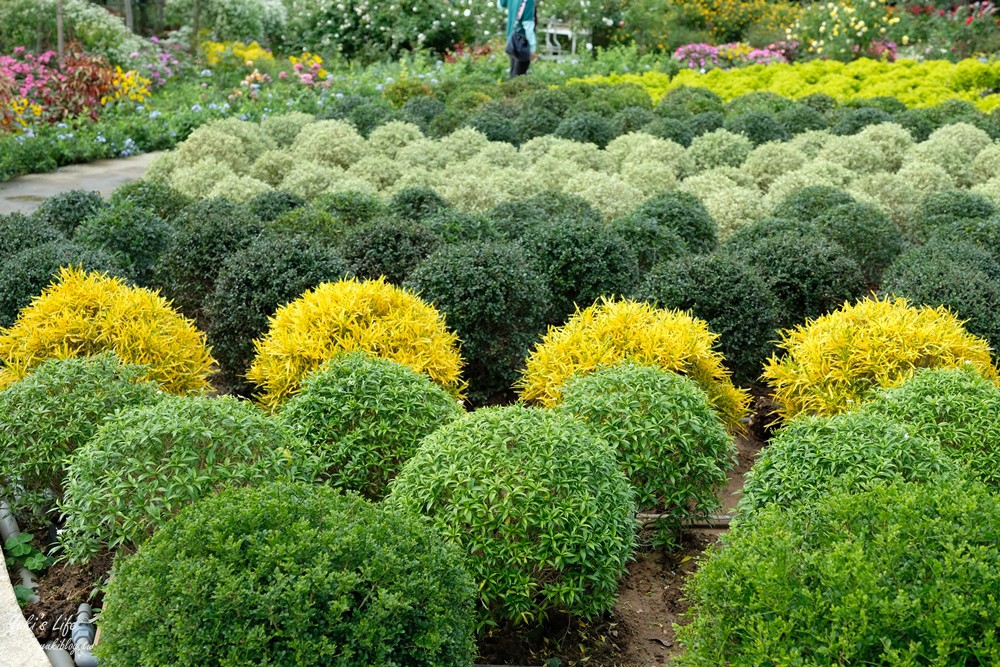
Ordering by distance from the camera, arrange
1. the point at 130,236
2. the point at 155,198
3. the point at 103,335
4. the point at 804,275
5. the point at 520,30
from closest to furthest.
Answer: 1. the point at 103,335
2. the point at 804,275
3. the point at 130,236
4. the point at 155,198
5. the point at 520,30

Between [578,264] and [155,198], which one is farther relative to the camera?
[155,198]

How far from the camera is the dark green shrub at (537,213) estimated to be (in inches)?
271

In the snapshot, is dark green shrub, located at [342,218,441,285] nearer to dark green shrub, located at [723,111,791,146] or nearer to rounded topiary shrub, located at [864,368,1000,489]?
rounded topiary shrub, located at [864,368,1000,489]

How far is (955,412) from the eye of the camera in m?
3.98

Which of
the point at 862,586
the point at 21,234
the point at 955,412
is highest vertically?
the point at 862,586

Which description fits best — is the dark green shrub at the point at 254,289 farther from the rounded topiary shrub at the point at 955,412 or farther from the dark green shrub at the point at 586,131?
the dark green shrub at the point at 586,131

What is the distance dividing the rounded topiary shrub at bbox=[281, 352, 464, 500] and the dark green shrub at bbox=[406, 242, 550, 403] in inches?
50.9

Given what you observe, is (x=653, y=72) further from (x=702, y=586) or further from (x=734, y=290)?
(x=702, y=586)

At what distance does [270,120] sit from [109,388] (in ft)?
24.2

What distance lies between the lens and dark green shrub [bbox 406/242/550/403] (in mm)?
5465

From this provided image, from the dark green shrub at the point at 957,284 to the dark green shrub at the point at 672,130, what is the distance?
15.5 feet

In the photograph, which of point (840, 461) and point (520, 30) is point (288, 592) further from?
point (520, 30)

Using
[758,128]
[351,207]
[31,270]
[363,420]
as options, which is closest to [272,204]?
[351,207]

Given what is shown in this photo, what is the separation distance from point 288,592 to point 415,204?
5080 mm
